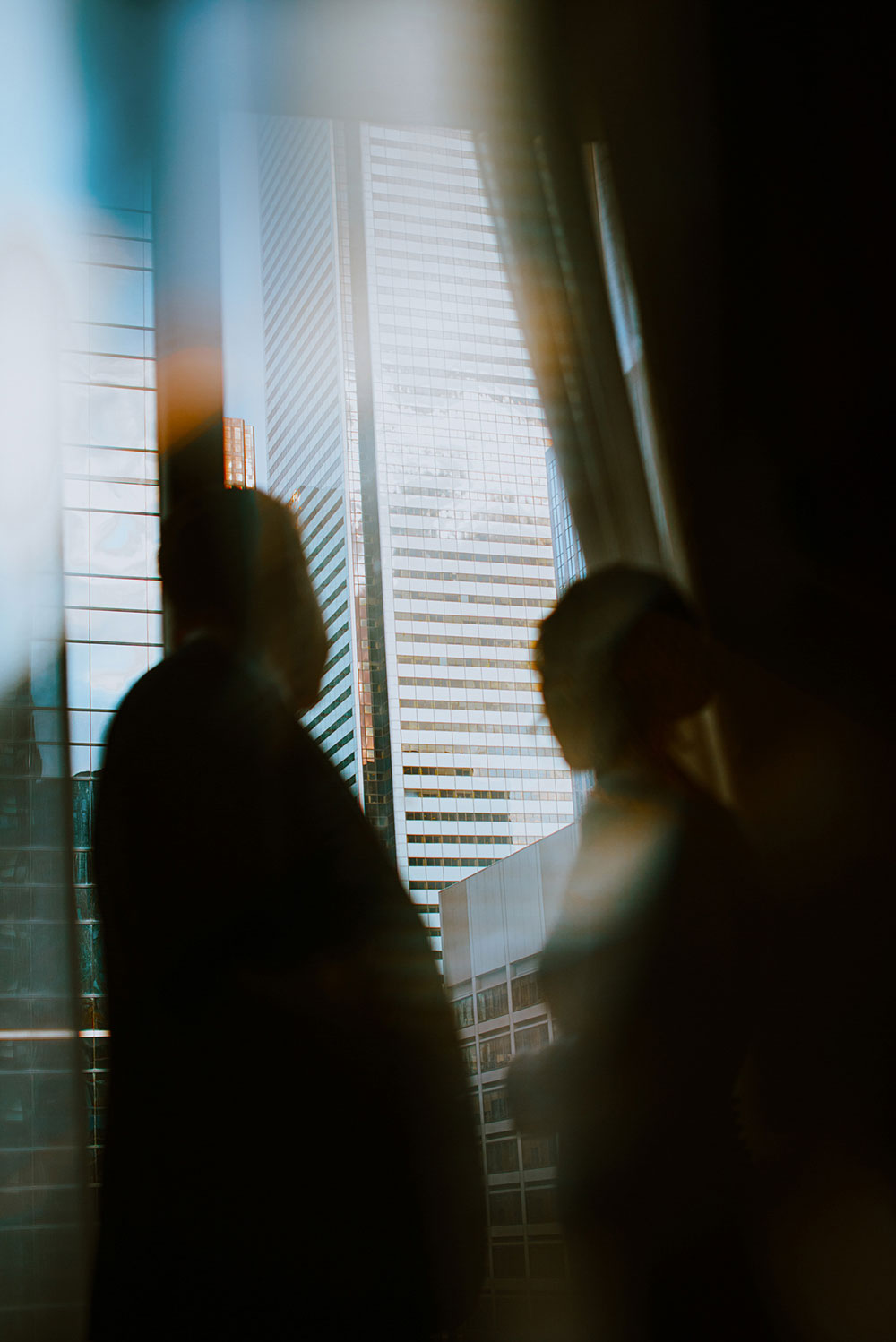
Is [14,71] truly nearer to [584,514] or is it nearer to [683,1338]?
[584,514]

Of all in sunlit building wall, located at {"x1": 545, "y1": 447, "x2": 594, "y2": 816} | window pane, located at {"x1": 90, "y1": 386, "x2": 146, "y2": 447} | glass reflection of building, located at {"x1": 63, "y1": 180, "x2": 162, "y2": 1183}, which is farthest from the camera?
sunlit building wall, located at {"x1": 545, "y1": 447, "x2": 594, "y2": 816}

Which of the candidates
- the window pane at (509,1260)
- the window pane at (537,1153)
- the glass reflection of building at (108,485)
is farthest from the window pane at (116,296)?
the window pane at (509,1260)

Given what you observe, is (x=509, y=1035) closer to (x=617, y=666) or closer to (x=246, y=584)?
(x=617, y=666)

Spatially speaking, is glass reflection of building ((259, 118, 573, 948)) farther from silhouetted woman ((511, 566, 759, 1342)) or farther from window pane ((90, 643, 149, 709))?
silhouetted woman ((511, 566, 759, 1342))

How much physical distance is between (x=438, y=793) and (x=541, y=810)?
0.19m

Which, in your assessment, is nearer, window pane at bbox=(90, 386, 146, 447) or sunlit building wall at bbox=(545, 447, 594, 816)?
window pane at bbox=(90, 386, 146, 447)

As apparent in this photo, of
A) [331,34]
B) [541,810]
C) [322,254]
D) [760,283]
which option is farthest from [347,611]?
[331,34]

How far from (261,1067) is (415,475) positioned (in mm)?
1372

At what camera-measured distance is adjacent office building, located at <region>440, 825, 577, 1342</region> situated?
4.78ft

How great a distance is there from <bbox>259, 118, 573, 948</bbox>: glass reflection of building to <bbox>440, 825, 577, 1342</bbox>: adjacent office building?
0.07 m

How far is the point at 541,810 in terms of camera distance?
175 cm

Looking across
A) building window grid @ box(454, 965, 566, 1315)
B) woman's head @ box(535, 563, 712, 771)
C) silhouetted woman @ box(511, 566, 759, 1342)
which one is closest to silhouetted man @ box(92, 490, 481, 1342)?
silhouetted woman @ box(511, 566, 759, 1342)

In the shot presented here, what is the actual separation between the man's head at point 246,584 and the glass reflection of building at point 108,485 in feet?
1.76

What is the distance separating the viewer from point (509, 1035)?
1588 millimetres
